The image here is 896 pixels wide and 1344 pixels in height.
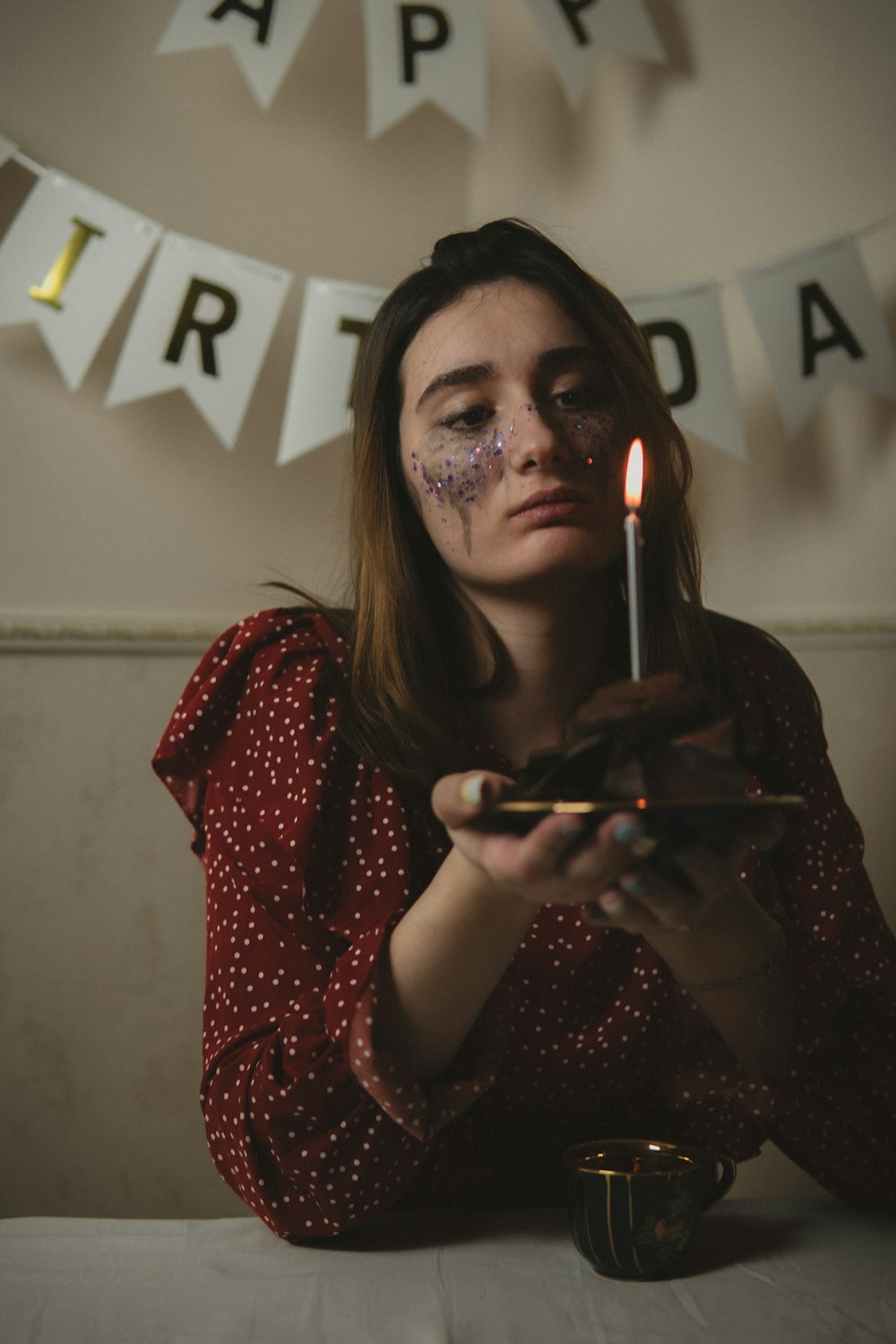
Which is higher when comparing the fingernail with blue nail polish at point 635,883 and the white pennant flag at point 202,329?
the white pennant flag at point 202,329

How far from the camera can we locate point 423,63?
1416 millimetres

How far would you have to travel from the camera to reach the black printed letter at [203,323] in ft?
4.67

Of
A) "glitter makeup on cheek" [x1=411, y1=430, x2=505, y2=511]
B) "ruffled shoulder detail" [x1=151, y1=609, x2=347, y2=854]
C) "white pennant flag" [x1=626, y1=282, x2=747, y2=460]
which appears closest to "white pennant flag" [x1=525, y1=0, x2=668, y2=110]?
"white pennant flag" [x1=626, y1=282, x2=747, y2=460]

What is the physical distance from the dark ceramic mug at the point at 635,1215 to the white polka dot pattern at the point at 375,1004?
0.11 meters

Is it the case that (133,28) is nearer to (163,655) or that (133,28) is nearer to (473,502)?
(163,655)

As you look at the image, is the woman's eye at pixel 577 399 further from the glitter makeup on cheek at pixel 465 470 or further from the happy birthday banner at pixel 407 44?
the happy birthday banner at pixel 407 44

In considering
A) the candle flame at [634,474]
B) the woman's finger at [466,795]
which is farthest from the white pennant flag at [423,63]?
the woman's finger at [466,795]

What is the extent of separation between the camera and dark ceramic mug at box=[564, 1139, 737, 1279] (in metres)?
0.70

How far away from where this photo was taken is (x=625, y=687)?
54 cm

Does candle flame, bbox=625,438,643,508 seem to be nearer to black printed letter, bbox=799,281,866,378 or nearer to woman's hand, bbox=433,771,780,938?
woman's hand, bbox=433,771,780,938

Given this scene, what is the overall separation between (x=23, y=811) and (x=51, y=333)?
0.61 metres

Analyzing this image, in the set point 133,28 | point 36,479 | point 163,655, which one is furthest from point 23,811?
point 133,28

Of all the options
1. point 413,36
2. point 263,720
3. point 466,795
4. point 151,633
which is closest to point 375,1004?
point 466,795

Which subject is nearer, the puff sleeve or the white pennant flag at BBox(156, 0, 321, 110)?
the puff sleeve
